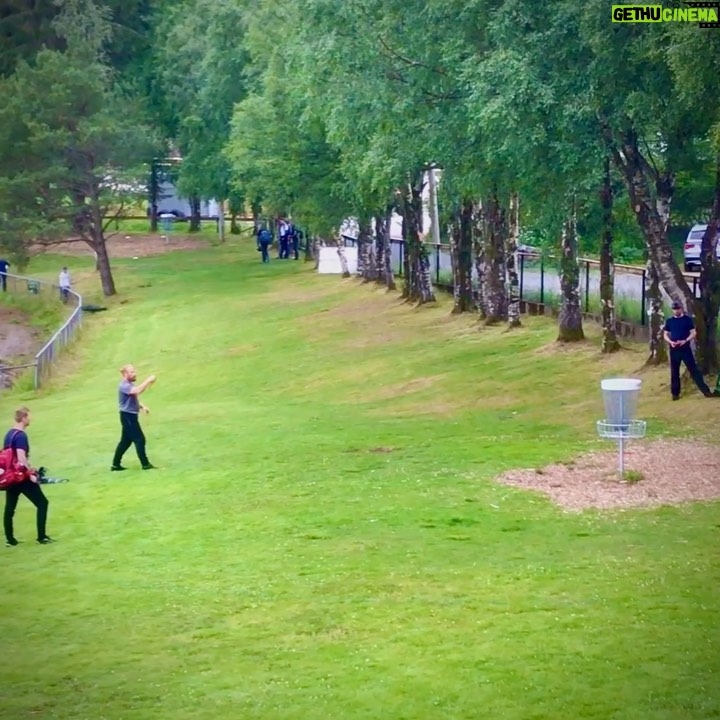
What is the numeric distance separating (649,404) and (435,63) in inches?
332

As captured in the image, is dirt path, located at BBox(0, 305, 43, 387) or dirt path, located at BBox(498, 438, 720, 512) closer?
dirt path, located at BBox(498, 438, 720, 512)

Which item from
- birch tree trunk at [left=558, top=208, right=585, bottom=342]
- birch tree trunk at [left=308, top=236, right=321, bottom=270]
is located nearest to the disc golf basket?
birch tree trunk at [left=558, top=208, right=585, bottom=342]

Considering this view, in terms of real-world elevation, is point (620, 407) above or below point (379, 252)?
below

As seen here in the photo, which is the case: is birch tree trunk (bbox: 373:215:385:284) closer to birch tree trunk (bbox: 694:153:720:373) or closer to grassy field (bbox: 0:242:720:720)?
grassy field (bbox: 0:242:720:720)

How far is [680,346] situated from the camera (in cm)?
2417

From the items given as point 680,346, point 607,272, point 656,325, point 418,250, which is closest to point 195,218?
point 418,250

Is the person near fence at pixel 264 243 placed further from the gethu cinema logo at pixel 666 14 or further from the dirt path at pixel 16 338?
the gethu cinema logo at pixel 666 14

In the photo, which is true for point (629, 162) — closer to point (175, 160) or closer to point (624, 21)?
point (624, 21)

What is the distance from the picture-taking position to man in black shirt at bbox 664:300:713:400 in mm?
24125

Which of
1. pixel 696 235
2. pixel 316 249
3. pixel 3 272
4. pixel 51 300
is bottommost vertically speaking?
pixel 51 300

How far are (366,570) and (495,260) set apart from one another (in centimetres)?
2260

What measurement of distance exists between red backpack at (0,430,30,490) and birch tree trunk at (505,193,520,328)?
19.9 metres

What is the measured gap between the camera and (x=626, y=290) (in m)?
33.1

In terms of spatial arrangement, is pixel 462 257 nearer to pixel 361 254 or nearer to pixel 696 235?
pixel 696 235
